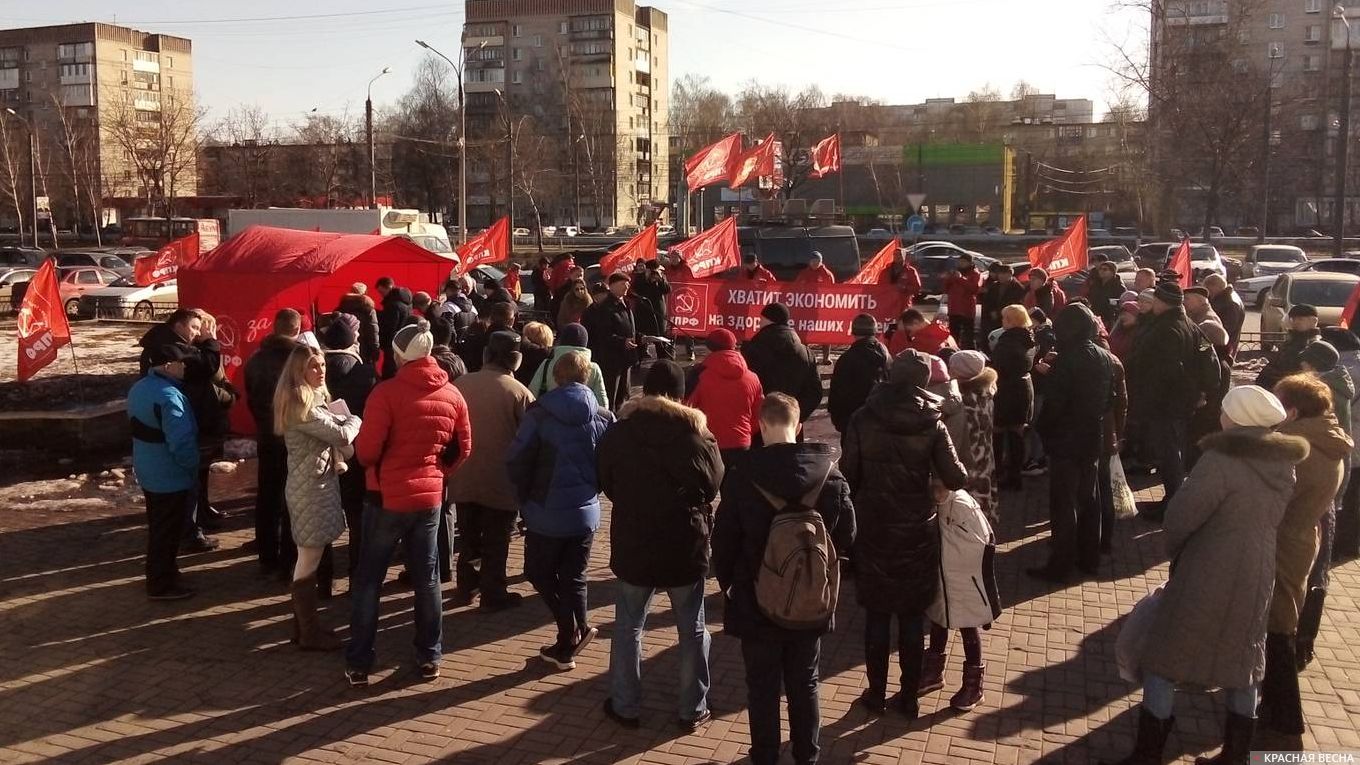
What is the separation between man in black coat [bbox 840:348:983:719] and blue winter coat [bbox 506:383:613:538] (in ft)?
4.61

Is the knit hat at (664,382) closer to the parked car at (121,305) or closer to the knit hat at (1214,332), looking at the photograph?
the knit hat at (1214,332)

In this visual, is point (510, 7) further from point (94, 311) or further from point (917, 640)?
point (917, 640)

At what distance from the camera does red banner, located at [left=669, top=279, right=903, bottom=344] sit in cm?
1234

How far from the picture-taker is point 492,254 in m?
16.7

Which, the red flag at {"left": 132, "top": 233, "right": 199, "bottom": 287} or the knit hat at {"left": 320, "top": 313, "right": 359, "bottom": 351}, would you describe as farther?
the red flag at {"left": 132, "top": 233, "right": 199, "bottom": 287}

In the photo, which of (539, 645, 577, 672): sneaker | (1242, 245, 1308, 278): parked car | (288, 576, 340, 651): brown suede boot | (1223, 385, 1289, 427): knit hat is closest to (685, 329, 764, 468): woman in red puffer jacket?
(539, 645, 577, 672): sneaker

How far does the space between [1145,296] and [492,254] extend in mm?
9819

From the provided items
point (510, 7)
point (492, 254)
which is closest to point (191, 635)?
point (492, 254)

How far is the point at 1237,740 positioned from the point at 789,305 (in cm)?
840

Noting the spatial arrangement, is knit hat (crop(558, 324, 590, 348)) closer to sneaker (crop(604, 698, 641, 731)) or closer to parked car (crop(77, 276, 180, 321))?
sneaker (crop(604, 698, 641, 731))

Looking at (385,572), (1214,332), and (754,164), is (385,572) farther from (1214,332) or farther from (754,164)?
(754,164)

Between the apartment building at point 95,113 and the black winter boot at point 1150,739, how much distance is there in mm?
60288

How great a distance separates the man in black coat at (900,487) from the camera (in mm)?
5168

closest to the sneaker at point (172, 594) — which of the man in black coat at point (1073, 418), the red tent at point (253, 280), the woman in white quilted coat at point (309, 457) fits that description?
the woman in white quilted coat at point (309, 457)
